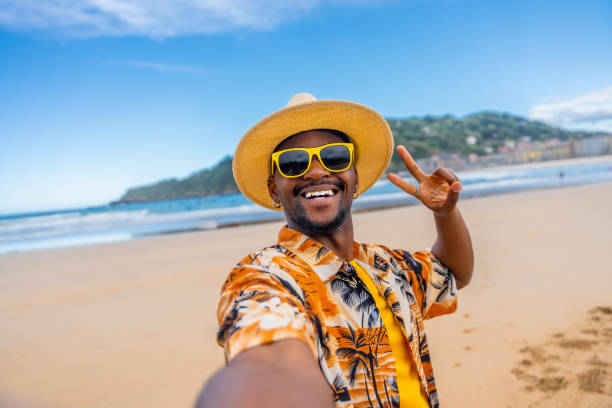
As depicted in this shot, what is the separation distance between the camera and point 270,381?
2.53 ft

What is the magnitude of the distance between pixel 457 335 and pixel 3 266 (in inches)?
462

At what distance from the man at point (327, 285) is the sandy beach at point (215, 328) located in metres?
1.63

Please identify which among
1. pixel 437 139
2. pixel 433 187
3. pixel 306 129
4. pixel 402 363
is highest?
pixel 437 139

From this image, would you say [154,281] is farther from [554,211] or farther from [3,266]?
[554,211]

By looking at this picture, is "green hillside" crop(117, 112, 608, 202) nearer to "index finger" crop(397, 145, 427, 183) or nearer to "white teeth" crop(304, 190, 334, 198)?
"index finger" crop(397, 145, 427, 183)

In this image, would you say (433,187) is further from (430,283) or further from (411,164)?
(430,283)

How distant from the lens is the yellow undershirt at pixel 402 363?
1.43m

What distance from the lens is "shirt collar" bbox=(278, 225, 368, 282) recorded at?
4.59 feet

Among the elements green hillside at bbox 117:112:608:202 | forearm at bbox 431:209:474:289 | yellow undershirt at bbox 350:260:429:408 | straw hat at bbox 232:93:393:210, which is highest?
green hillside at bbox 117:112:608:202

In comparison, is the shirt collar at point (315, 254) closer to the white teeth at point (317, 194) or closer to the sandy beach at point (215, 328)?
the white teeth at point (317, 194)

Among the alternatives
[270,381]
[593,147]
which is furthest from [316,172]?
[593,147]

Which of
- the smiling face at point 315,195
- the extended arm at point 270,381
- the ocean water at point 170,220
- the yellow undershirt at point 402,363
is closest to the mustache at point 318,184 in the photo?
the smiling face at point 315,195

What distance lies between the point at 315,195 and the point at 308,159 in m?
0.18

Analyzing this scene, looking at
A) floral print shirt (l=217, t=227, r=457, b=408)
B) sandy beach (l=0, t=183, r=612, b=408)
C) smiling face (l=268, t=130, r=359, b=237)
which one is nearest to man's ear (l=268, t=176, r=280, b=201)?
smiling face (l=268, t=130, r=359, b=237)
